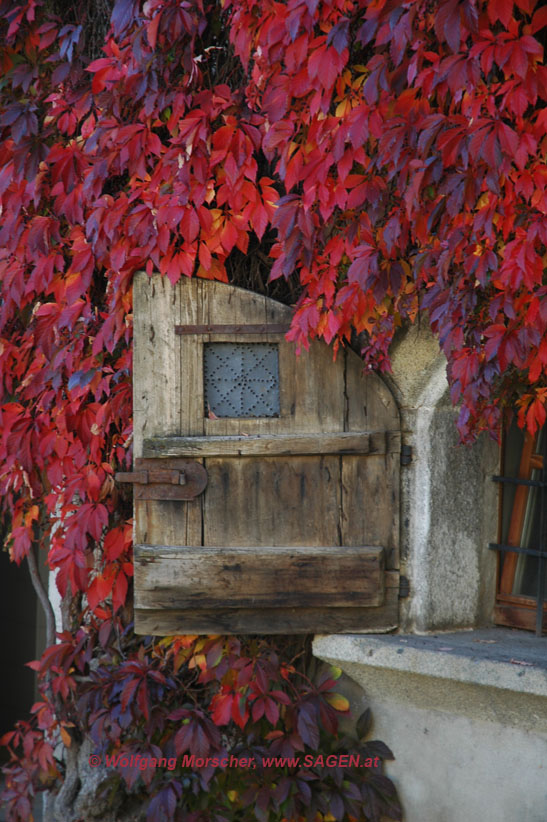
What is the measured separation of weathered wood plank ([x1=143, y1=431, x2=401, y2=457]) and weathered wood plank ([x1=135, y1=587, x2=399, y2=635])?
19.3 inches

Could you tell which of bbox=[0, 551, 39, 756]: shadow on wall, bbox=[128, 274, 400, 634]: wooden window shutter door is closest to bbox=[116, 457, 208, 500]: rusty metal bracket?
bbox=[128, 274, 400, 634]: wooden window shutter door

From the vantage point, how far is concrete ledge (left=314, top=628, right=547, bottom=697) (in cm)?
274

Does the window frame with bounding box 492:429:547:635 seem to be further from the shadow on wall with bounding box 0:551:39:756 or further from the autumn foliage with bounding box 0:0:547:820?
the shadow on wall with bounding box 0:551:39:756

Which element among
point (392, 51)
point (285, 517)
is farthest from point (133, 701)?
point (392, 51)

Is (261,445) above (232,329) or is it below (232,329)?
below

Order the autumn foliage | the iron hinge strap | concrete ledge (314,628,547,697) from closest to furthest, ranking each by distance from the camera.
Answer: the autumn foliage
concrete ledge (314,628,547,697)
the iron hinge strap

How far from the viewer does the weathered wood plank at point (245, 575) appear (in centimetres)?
291

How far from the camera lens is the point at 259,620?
2963 mm

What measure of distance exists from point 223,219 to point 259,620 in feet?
4.12

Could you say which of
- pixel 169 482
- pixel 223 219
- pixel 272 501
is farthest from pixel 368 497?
pixel 223 219

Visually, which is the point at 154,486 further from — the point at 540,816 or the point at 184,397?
the point at 540,816

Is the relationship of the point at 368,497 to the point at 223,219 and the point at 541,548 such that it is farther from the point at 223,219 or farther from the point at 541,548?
the point at 223,219

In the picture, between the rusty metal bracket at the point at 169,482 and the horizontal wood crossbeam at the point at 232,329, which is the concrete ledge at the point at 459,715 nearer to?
the rusty metal bracket at the point at 169,482

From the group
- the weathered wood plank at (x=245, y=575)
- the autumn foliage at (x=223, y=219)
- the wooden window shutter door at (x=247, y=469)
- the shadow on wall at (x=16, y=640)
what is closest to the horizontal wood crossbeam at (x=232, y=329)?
the wooden window shutter door at (x=247, y=469)
